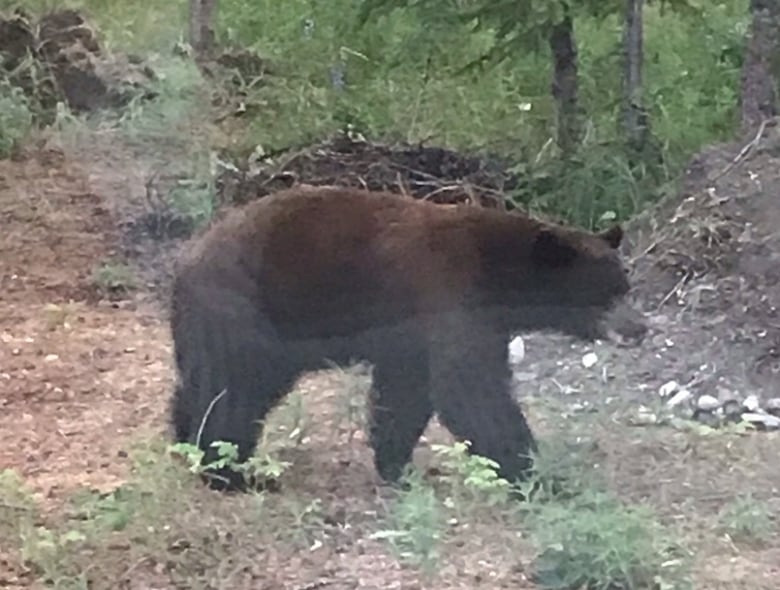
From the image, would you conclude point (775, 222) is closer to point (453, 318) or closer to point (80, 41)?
point (453, 318)

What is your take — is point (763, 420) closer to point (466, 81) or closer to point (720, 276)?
point (720, 276)

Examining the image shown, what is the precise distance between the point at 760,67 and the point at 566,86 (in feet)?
1.65

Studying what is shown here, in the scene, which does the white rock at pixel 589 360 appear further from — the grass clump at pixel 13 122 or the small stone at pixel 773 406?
the grass clump at pixel 13 122

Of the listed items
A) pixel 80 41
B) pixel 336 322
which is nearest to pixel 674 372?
pixel 336 322

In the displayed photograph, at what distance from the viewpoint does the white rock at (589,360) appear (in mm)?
3183

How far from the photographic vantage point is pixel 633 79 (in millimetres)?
4293

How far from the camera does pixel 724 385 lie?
332cm

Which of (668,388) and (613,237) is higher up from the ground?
(613,237)

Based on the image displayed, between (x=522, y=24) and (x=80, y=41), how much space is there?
125cm

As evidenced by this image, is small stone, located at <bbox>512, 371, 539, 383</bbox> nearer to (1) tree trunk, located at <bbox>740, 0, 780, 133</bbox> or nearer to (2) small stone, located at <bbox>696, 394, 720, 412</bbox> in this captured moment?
(2) small stone, located at <bbox>696, 394, 720, 412</bbox>

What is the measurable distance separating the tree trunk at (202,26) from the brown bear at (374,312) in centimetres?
132

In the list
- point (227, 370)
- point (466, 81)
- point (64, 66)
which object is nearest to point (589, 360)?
point (227, 370)

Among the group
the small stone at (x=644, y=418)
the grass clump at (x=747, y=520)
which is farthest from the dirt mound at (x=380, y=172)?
the grass clump at (x=747, y=520)

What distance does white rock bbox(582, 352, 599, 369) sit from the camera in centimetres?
318
